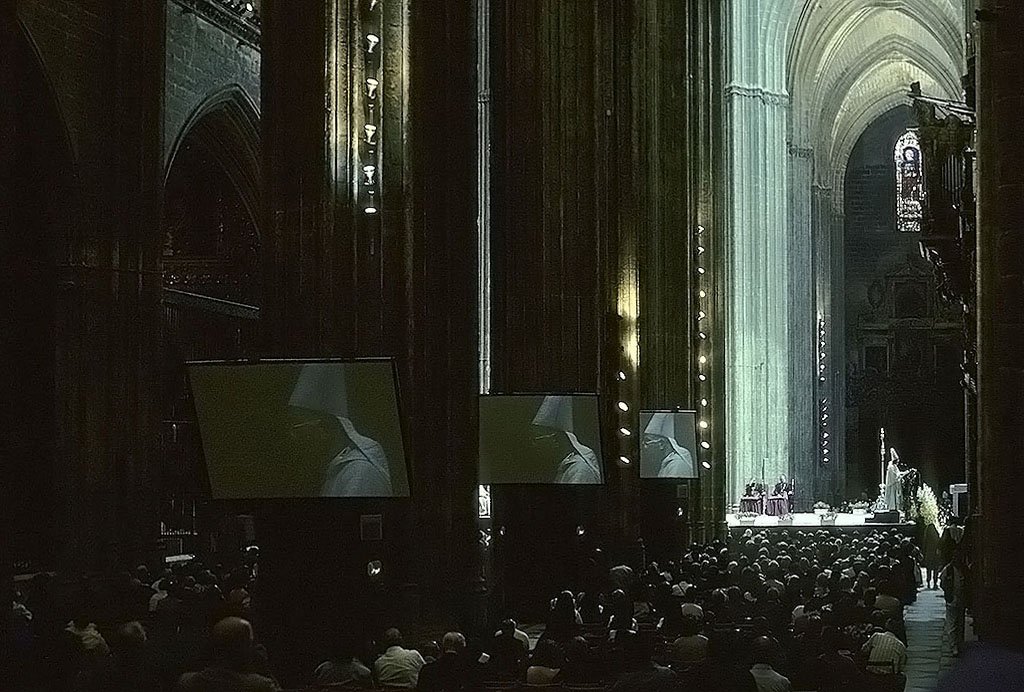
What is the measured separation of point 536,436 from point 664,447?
10.1 metres

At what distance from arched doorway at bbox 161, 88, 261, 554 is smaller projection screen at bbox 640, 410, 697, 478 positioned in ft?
29.9

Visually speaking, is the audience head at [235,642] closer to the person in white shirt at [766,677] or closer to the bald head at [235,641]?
the bald head at [235,641]

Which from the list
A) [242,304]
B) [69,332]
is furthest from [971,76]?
[242,304]

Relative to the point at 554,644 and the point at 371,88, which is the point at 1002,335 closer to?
the point at 554,644

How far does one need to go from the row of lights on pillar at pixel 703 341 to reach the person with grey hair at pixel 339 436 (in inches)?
936

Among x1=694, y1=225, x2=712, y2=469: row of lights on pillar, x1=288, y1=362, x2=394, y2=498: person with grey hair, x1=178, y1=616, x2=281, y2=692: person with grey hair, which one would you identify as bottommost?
x1=178, y1=616, x2=281, y2=692: person with grey hair

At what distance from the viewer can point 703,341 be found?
38156 millimetres

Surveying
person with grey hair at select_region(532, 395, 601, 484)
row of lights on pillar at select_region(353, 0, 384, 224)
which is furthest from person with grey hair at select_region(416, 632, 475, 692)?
person with grey hair at select_region(532, 395, 601, 484)

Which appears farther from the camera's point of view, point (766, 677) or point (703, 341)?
point (703, 341)

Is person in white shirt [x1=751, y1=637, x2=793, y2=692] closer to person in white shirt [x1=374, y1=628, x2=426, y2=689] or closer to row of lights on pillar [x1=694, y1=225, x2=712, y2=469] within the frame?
person in white shirt [x1=374, y1=628, x2=426, y2=689]

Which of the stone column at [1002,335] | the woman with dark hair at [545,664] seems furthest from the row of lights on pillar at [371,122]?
the stone column at [1002,335]

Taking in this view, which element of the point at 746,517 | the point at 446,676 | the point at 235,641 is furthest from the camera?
the point at 746,517

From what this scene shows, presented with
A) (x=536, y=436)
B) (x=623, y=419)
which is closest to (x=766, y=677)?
(x=536, y=436)

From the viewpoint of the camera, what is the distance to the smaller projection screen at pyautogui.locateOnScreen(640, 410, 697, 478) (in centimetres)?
3138
